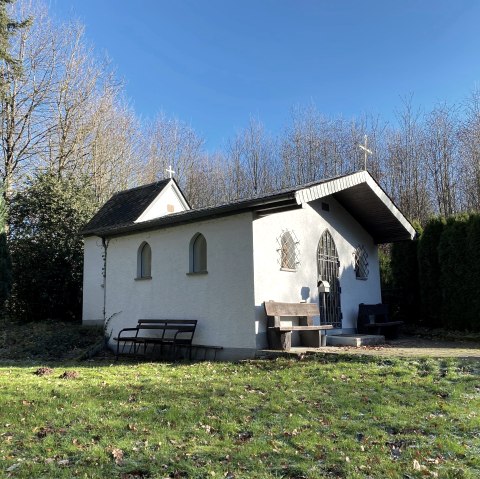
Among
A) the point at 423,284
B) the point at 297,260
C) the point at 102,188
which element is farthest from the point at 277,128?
the point at 297,260

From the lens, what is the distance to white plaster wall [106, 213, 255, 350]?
1127 centimetres

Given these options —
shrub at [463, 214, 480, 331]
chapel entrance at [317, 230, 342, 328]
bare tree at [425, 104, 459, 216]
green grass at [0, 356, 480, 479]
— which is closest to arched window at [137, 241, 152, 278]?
chapel entrance at [317, 230, 342, 328]

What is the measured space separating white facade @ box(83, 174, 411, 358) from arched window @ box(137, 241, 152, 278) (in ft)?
0.41

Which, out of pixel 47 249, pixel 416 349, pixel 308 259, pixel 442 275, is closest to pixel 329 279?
pixel 308 259

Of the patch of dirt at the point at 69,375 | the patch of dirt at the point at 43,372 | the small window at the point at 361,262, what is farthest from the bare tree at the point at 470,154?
the patch of dirt at the point at 43,372

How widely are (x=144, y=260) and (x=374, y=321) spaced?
751cm

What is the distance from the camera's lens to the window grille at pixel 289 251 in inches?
488

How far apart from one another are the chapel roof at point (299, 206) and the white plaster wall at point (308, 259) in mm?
484

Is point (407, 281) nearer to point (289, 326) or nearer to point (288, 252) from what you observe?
point (288, 252)

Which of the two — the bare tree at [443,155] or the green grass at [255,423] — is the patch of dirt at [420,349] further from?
the bare tree at [443,155]

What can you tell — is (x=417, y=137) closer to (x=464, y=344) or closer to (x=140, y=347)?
(x=464, y=344)

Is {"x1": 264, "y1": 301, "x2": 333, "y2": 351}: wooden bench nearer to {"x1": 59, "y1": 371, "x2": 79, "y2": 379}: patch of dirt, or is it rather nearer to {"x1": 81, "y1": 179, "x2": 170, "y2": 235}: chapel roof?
{"x1": 59, "y1": 371, "x2": 79, "y2": 379}: patch of dirt

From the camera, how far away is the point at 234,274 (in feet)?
37.6

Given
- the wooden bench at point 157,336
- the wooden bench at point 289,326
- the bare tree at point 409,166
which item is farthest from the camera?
the bare tree at point 409,166
